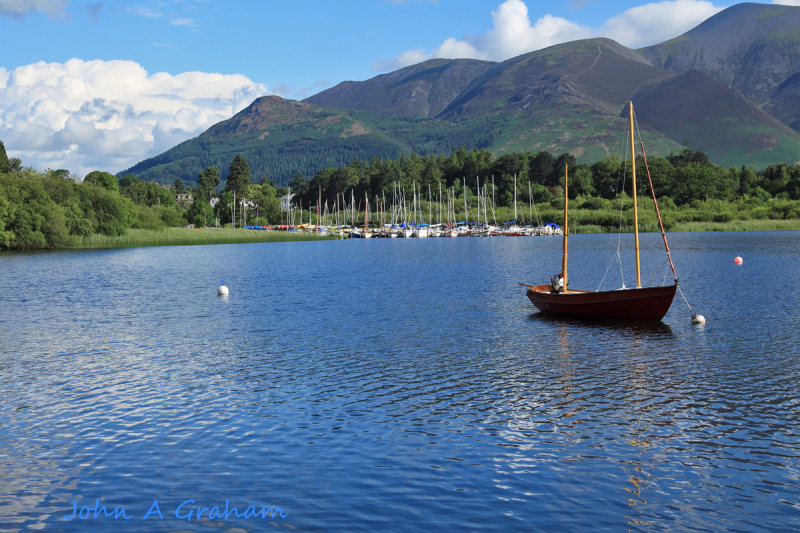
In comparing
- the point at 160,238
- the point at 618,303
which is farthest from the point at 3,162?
the point at 618,303

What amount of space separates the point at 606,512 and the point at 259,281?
69.8 meters

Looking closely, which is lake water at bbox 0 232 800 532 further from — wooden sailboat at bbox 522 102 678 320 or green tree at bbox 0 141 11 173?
green tree at bbox 0 141 11 173

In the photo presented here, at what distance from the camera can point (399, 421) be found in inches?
920

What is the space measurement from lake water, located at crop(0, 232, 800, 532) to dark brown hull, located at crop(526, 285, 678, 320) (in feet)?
4.82

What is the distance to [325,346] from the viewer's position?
38375 millimetres

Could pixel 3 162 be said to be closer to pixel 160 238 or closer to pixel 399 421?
pixel 160 238

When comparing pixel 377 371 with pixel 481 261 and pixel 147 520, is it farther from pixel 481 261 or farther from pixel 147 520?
pixel 481 261

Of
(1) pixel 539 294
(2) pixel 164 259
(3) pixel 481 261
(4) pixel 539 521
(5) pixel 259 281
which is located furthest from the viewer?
(2) pixel 164 259

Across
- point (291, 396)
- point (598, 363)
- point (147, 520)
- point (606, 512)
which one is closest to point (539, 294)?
point (598, 363)

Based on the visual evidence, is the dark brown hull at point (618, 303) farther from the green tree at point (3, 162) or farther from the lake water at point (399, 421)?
the green tree at point (3, 162)

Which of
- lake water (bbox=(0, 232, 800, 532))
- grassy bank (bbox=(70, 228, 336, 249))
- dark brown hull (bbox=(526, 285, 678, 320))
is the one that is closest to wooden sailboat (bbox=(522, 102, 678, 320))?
dark brown hull (bbox=(526, 285, 678, 320))

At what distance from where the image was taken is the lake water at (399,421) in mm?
16281

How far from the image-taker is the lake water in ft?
53.4

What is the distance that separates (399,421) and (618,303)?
26761 millimetres
